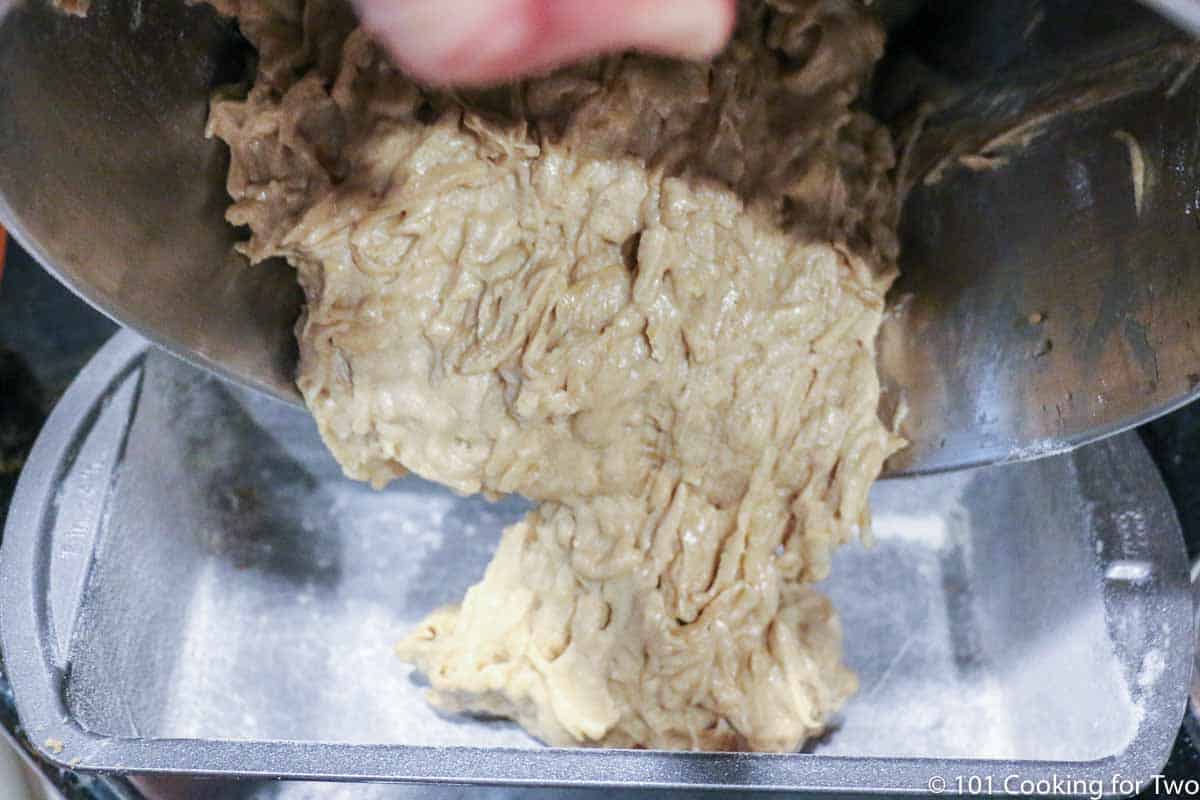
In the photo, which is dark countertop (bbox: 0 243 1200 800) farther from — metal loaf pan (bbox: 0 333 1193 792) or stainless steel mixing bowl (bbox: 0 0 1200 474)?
stainless steel mixing bowl (bbox: 0 0 1200 474)

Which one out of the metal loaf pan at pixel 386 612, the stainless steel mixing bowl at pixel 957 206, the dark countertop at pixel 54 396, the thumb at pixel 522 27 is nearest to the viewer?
the thumb at pixel 522 27

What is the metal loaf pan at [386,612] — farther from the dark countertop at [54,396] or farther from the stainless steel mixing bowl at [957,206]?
the stainless steel mixing bowl at [957,206]

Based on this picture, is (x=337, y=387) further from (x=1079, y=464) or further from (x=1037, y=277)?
(x=1079, y=464)

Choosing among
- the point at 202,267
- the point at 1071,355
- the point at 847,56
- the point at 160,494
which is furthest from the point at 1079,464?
the point at 160,494

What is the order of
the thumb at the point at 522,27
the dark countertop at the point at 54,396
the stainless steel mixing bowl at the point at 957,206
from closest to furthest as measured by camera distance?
the thumb at the point at 522,27
the stainless steel mixing bowl at the point at 957,206
the dark countertop at the point at 54,396

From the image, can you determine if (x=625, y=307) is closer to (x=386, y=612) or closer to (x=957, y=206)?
(x=957, y=206)

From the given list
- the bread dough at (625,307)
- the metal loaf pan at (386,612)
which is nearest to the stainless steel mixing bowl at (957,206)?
the bread dough at (625,307)

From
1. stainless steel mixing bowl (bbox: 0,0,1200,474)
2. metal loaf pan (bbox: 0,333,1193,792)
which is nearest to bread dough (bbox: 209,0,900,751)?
stainless steel mixing bowl (bbox: 0,0,1200,474)
